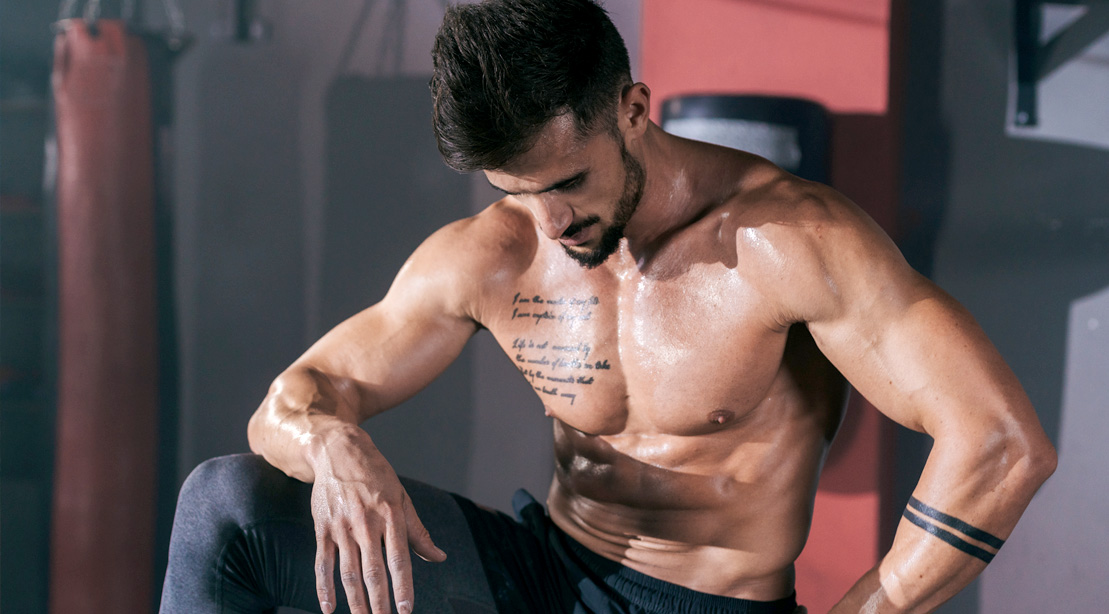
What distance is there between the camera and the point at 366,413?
3.13 feet

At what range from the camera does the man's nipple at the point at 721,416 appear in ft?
2.74

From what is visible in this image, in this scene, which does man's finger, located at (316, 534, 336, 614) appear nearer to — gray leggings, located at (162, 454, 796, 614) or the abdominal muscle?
gray leggings, located at (162, 454, 796, 614)

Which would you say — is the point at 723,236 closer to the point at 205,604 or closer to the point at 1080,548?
the point at 205,604

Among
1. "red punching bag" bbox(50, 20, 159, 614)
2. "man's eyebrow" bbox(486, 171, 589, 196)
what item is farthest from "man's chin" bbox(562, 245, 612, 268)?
"red punching bag" bbox(50, 20, 159, 614)

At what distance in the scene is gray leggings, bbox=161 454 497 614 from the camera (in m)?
0.84

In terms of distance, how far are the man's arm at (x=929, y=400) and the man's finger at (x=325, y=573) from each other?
0.47m

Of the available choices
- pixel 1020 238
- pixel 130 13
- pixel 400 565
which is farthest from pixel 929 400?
pixel 130 13

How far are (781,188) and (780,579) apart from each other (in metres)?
0.43

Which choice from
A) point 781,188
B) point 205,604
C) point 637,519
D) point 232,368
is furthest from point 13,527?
point 781,188

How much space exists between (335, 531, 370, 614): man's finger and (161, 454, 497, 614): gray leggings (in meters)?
0.15

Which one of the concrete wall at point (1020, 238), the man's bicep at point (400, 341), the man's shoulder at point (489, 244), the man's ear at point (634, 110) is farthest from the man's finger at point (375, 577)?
the concrete wall at point (1020, 238)

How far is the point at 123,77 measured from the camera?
157 centimetres

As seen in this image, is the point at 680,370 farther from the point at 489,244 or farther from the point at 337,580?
the point at 337,580

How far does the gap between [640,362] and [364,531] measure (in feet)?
1.06
